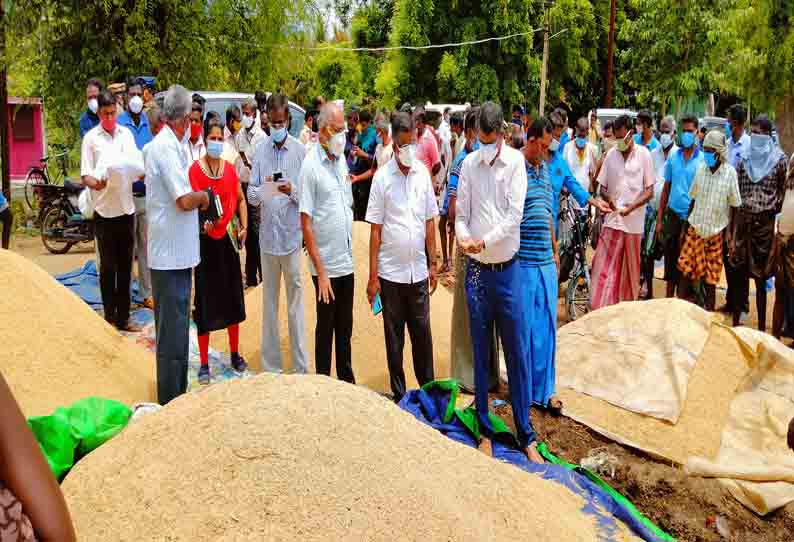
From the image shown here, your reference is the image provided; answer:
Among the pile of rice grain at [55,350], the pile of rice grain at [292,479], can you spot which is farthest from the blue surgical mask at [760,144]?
the pile of rice grain at [55,350]

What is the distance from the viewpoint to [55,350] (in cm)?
515

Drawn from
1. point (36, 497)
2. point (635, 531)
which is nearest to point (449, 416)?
point (635, 531)

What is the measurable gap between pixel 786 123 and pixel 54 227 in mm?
15295

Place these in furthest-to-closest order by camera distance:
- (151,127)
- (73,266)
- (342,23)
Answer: (342,23), (73,266), (151,127)

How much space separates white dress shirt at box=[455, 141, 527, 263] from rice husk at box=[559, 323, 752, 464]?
1406 millimetres

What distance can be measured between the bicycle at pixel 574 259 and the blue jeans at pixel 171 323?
3714 mm

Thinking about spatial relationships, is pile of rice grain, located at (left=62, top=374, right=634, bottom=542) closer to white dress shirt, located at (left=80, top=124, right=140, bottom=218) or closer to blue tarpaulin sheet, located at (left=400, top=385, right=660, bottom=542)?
blue tarpaulin sheet, located at (left=400, top=385, right=660, bottom=542)

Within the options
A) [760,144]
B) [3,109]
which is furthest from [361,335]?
[3,109]

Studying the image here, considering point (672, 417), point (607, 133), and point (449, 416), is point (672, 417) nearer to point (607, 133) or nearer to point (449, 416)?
point (449, 416)

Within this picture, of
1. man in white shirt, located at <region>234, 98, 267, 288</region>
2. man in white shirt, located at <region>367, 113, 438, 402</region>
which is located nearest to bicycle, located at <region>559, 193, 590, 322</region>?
man in white shirt, located at <region>367, 113, 438, 402</region>

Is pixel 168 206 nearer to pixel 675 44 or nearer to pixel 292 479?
pixel 292 479

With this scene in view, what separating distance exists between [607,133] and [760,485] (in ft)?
19.9

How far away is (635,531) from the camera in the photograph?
3.82 m

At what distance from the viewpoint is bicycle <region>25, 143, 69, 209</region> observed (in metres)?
13.6
